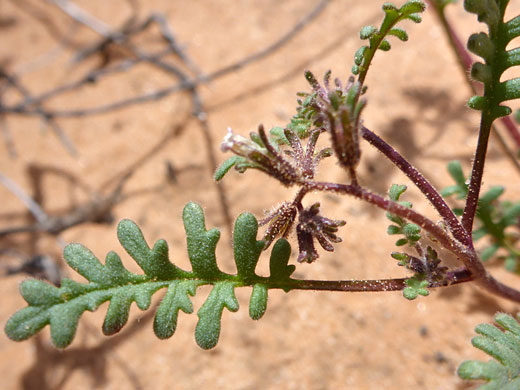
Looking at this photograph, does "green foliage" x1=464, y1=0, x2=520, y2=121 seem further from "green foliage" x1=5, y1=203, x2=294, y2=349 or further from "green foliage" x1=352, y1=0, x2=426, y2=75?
"green foliage" x1=5, y1=203, x2=294, y2=349

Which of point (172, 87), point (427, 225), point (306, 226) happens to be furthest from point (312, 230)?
point (172, 87)

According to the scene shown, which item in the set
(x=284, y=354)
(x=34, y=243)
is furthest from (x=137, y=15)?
(x=284, y=354)

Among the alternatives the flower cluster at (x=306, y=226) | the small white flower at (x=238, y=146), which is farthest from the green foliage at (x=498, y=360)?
the small white flower at (x=238, y=146)

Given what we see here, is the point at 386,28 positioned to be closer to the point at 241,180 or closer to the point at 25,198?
the point at 241,180

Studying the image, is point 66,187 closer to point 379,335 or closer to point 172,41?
point 172,41


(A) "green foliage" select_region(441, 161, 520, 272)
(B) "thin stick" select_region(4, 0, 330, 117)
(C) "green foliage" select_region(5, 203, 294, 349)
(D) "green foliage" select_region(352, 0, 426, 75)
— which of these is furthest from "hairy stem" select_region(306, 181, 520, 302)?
(B) "thin stick" select_region(4, 0, 330, 117)

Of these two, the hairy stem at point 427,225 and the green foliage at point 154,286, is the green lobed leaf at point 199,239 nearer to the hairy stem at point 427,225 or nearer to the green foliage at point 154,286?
the green foliage at point 154,286
